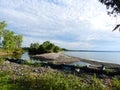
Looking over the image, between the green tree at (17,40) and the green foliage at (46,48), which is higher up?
the green tree at (17,40)

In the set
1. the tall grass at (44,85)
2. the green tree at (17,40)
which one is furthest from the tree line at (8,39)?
the tall grass at (44,85)

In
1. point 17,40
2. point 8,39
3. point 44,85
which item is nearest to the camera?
point 44,85

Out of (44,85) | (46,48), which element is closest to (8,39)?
(46,48)

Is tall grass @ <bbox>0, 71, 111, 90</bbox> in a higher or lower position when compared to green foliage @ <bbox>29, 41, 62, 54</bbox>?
lower

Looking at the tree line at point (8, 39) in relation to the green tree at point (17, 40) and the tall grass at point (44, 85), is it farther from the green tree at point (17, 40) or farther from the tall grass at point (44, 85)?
the tall grass at point (44, 85)

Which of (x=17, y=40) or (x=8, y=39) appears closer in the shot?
(x=8, y=39)

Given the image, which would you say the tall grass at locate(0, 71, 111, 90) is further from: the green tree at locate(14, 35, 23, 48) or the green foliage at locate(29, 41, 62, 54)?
the green tree at locate(14, 35, 23, 48)

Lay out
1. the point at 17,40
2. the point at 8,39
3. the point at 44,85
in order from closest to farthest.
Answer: the point at 44,85 → the point at 8,39 → the point at 17,40

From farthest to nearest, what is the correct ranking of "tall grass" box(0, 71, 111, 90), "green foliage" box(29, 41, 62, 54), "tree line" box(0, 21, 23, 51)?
1. "green foliage" box(29, 41, 62, 54)
2. "tree line" box(0, 21, 23, 51)
3. "tall grass" box(0, 71, 111, 90)

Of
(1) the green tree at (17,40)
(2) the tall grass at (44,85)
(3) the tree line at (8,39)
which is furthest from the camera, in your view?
(1) the green tree at (17,40)

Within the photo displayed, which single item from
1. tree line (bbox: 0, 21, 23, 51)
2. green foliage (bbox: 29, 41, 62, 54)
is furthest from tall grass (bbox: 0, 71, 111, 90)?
green foliage (bbox: 29, 41, 62, 54)

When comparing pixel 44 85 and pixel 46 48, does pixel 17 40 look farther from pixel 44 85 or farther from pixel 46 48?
pixel 44 85

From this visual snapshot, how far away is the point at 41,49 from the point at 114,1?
114 metres

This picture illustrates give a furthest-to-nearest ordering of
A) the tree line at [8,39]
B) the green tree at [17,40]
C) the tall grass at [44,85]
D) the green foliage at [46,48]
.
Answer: the green tree at [17,40] → the green foliage at [46,48] → the tree line at [8,39] → the tall grass at [44,85]
